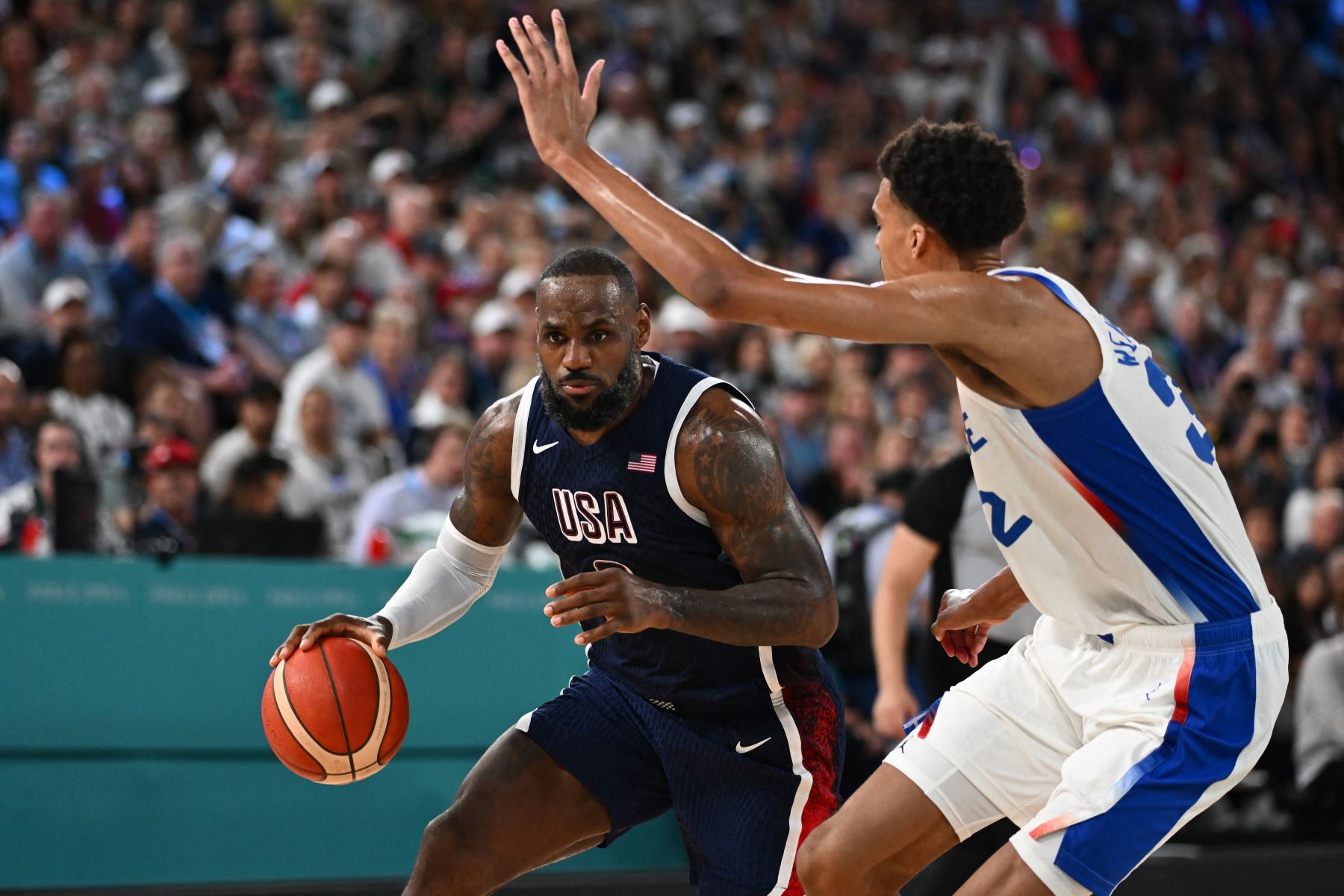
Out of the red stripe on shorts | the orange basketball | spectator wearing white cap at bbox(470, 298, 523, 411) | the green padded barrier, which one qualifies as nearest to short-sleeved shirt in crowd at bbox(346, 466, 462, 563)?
the green padded barrier

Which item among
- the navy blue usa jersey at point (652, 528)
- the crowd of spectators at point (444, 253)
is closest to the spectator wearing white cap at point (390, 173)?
the crowd of spectators at point (444, 253)

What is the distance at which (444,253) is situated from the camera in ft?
34.8

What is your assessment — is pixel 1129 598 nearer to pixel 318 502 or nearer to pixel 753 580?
pixel 753 580

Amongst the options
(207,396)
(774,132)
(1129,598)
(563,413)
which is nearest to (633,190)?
(563,413)

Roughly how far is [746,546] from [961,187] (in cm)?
101

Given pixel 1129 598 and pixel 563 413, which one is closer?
pixel 1129 598

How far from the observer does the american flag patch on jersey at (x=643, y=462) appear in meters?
4.22

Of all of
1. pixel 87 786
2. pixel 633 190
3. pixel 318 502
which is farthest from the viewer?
pixel 318 502

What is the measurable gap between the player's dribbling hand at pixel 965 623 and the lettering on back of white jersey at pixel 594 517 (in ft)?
2.72

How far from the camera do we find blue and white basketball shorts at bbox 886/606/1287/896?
3.49 meters

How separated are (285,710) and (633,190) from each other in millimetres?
1655

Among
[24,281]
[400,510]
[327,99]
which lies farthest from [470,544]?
[327,99]

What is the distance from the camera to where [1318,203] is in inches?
688

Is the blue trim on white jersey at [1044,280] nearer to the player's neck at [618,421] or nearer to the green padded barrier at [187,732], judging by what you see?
the player's neck at [618,421]
